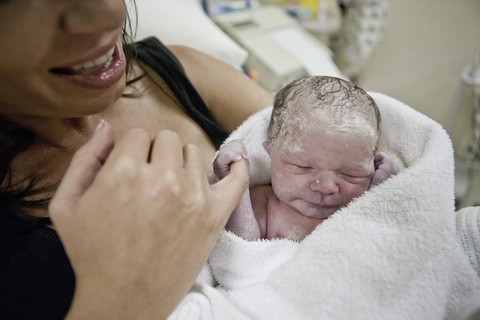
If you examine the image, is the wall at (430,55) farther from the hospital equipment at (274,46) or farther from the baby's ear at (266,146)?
the baby's ear at (266,146)

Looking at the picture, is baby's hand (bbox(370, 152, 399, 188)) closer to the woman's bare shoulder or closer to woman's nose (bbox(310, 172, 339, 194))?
woman's nose (bbox(310, 172, 339, 194))

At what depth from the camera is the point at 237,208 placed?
0.84m

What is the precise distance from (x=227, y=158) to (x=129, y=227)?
36 centimetres

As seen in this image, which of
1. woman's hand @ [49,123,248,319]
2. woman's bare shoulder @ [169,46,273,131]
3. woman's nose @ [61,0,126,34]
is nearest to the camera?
woman's hand @ [49,123,248,319]

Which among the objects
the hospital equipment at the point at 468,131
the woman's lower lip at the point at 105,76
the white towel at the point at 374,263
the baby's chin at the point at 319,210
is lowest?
the hospital equipment at the point at 468,131

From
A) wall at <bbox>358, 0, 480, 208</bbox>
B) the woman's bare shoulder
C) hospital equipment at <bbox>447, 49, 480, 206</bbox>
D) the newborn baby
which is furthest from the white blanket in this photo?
wall at <bbox>358, 0, 480, 208</bbox>

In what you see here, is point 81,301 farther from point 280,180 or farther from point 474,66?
point 474,66

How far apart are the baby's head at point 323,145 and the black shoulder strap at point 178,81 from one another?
0.27 metres

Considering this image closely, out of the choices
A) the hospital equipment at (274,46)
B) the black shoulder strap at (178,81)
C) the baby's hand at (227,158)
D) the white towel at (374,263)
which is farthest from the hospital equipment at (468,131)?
the baby's hand at (227,158)

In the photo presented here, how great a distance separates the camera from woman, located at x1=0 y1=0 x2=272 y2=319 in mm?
500

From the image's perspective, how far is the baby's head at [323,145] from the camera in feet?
2.81

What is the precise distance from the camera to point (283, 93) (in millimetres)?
979

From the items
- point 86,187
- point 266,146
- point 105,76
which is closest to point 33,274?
point 86,187

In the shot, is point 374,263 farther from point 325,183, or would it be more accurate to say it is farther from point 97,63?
point 97,63
